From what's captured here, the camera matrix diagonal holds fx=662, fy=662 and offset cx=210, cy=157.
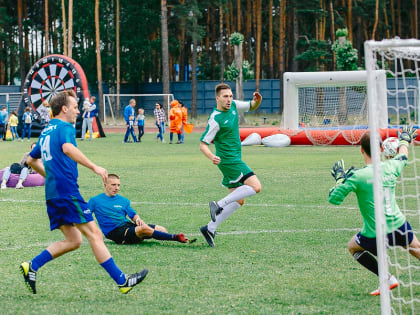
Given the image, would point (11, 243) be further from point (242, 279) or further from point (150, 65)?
point (150, 65)

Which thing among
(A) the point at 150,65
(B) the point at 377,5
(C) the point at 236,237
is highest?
(B) the point at 377,5

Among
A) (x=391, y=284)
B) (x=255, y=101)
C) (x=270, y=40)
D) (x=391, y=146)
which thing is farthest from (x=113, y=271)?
(x=270, y=40)

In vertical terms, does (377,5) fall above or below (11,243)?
above

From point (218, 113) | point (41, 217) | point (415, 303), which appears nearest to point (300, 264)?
point (415, 303)

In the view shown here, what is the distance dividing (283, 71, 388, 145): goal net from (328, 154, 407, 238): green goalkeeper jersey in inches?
758

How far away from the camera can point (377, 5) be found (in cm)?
4734

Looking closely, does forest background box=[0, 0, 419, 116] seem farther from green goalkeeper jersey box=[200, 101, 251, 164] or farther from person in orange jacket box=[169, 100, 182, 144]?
green goalkeeper jersey box=[200, 101, 251, 164]

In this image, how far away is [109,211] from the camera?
7461mm

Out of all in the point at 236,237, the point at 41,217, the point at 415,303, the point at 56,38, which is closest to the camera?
the point at 415,303

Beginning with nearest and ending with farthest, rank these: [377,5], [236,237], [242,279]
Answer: [242,279]
[236,237]
[377,5]

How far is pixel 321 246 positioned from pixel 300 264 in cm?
91

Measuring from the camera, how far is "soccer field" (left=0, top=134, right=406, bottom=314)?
5336 mm

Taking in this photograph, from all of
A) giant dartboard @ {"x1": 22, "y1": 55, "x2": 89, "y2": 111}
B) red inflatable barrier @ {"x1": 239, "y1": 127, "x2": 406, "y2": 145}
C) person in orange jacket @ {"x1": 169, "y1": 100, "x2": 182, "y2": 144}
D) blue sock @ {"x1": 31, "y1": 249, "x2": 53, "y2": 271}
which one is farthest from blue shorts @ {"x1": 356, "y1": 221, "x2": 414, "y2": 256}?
giant dartboard @ {"x1": 22, "y1": 55, "x2": 89, "y2": 111}

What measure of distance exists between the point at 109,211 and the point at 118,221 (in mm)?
170
